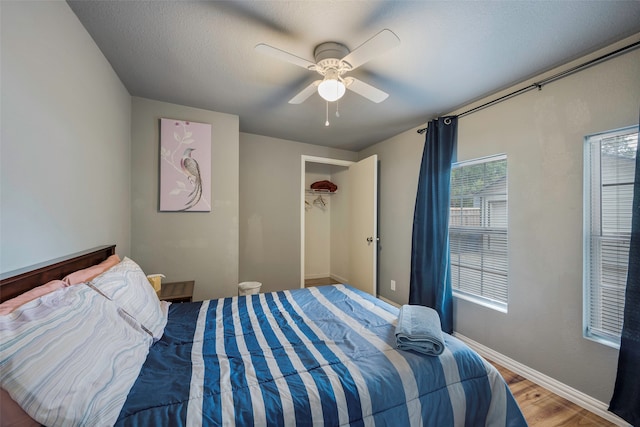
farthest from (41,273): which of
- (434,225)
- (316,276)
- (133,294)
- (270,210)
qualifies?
(316,276)

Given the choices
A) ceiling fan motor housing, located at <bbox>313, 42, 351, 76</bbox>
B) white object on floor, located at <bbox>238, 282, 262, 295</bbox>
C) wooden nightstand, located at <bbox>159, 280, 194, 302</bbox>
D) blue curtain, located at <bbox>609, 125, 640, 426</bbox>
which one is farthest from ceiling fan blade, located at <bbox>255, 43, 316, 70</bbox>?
white object on floor, located at <bbox>238, 282, 262, 295</bbox>

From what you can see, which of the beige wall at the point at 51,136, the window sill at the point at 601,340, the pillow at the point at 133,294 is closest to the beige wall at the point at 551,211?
the window sill at the point at 601,340

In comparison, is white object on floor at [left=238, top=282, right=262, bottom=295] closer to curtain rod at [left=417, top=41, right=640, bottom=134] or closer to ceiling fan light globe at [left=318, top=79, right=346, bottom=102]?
ceiling fan light globe at [left=318, top=79, right=346, bottom=102]

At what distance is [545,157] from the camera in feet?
6.43

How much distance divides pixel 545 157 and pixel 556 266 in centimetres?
85

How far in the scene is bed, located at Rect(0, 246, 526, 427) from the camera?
758 mm

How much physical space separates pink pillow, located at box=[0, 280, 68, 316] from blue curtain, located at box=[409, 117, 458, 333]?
292 cm

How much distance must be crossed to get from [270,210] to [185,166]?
1368mm

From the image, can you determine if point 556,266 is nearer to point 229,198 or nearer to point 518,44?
point 518,44

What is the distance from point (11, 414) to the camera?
25.2 inches

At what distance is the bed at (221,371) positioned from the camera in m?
0.76

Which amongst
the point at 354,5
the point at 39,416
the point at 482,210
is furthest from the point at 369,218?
the point at 39,416

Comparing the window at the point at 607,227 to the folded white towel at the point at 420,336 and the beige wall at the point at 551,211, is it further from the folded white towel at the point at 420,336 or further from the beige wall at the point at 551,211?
the folded white towel at the point at 420,336

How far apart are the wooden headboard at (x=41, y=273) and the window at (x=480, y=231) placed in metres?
3.11
